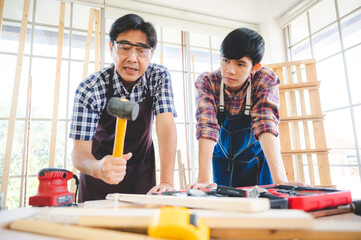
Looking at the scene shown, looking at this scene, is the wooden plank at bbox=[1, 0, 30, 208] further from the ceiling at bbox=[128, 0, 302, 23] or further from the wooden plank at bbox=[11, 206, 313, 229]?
the wooden plank at bbox=[11, 206, 313, 229]

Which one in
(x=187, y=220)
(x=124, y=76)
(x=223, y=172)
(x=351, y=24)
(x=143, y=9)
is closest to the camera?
(x=187, y=220)

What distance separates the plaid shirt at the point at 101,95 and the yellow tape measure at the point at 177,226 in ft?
3.24

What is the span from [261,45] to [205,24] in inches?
96.2

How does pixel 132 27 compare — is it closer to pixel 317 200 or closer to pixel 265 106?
pixel 265 106

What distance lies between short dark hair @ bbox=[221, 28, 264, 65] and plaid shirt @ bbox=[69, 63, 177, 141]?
0.41m

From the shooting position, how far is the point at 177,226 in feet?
1.30

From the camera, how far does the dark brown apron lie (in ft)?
4.67

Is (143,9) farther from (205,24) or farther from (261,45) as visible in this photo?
(261,45)

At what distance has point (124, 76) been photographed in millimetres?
1345

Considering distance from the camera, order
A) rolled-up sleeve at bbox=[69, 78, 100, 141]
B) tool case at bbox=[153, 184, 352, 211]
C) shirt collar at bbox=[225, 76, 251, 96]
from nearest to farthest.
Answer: tool case at bbox=[153, 184, 352, 211] → rolled-up sleeve at bbox=[69, 78, 100, 141] → shirt collar at bbox=[225, 76, 251, 96]

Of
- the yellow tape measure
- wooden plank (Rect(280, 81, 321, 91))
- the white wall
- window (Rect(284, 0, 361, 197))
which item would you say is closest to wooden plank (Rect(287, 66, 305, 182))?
wooden plank (Rect(280, 81, 321, 91))

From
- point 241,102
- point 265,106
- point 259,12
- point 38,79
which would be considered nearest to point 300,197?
point 265,106

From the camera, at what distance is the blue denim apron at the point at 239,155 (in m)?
1.46

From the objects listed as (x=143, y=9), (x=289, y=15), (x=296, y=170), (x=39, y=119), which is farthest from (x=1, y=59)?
(x=296, y=170)
